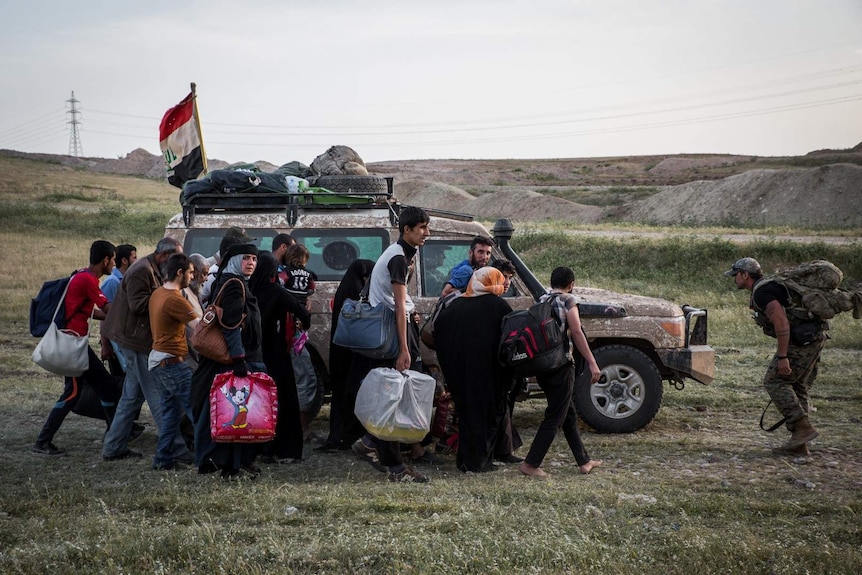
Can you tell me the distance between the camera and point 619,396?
801 cm

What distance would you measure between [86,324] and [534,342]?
3760mm

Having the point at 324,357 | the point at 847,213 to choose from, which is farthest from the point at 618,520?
the point at 847,213

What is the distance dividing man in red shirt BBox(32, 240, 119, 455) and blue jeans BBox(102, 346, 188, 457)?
461mm

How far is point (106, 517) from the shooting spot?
526 cm

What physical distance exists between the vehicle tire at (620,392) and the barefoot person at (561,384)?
1292mm

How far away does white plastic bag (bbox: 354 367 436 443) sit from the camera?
624 centimetres

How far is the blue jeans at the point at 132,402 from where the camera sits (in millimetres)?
6965

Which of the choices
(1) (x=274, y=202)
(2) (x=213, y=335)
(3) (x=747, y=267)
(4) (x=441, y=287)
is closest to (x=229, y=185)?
(1) (x=274, y=202)

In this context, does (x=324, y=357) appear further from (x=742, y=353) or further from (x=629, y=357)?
(x=742, y=353)

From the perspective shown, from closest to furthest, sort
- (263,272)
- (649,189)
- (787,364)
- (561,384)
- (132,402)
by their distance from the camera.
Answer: (561,384)
(263,272)
(132,402)
(787,364)
(649,189)

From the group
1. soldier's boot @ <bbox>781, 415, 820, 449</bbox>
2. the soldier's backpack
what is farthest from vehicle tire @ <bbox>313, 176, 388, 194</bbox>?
soldier's boot @ <bbox>781, 415, 820, 449</bbox>

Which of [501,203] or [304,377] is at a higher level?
[501,203]

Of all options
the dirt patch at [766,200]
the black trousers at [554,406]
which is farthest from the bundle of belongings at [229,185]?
the dirt patch at [766,200]

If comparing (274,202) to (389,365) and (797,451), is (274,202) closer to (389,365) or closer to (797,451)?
(389,365)
